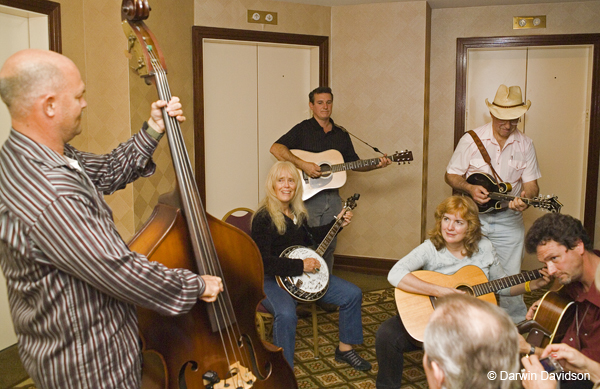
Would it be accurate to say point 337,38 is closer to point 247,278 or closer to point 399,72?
point 399,72

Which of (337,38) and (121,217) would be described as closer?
(121,217)

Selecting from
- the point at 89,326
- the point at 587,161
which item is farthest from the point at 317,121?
the point at 89,326

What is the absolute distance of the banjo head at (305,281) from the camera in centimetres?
305

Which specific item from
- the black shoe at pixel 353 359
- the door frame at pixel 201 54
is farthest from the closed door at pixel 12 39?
the black shoe at pixel 353 359

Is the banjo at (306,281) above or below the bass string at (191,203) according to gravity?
below

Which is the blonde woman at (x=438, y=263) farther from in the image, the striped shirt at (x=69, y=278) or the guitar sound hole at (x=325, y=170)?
the guitar sound hole at (x=325, y=170)

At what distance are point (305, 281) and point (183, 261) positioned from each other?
142cm

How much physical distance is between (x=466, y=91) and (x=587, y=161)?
1.36 meters

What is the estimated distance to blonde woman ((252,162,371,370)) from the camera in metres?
3.04

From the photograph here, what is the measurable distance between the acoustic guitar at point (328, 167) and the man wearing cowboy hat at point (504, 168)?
2.47ft

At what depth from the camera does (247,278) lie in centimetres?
197

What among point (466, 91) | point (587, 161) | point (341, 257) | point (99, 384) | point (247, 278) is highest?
point (466, 91)

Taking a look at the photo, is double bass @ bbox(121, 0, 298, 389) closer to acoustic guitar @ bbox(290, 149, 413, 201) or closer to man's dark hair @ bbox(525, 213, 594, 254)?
man's dark hair @ bbox(525, 213, 594, 254)

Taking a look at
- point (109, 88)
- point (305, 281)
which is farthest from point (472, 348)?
point (109, 88)
